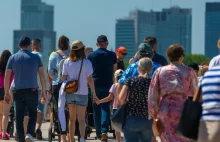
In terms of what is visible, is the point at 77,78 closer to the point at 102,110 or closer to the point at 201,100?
the point at 102,110

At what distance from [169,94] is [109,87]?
22.4 feet

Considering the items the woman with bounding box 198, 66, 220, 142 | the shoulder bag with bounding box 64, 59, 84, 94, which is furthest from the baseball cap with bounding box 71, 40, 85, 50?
the woman with bounding box 198, 66, 220, 142

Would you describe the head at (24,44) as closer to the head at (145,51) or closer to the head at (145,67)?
the head at (145,51)

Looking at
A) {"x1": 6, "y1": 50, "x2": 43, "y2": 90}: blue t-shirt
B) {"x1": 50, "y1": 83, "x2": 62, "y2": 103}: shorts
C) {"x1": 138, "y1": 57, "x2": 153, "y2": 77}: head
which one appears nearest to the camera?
{"x1": 138, "y1": 57, "x2": 153, "y2": 77}: head

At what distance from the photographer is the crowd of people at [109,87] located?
10.3m

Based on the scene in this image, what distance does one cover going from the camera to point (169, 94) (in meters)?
10.4

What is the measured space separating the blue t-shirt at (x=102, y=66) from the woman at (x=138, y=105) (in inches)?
240

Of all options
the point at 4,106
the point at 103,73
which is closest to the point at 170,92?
the point at 103,73

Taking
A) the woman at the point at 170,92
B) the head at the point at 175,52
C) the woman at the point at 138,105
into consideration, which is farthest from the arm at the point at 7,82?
the head at the point at 175,52

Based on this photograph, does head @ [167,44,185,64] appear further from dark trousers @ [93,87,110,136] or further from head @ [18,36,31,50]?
dark trousers @ [93,87,110,136]

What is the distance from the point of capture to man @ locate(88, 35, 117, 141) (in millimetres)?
17094

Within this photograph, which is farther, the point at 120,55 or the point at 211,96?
the point at 120,55

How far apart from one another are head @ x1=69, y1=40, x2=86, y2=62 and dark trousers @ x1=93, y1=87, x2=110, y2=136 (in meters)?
2.53

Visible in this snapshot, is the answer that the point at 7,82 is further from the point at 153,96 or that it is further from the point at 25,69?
the point at 153,96
